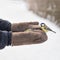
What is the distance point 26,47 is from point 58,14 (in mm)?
527

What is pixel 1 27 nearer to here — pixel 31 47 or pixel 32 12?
pixel 31 47

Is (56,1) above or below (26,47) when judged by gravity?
above

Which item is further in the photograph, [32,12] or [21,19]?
[32,12]

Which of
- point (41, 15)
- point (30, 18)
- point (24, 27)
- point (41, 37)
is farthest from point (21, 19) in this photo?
point (41, 37)

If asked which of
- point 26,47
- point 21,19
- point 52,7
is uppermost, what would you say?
point 52,7

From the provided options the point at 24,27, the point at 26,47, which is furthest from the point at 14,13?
the point at 24,27

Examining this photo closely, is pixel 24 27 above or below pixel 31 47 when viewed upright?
above

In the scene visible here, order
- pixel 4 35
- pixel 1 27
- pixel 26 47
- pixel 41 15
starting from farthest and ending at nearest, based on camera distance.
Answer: pixel 41 15 < pixel 26 47 < pixel 1 27 < pixel 4 35

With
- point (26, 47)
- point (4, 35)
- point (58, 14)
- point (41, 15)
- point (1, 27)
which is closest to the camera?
point (4, 35)

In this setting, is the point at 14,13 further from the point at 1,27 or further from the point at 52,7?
the point at 1,27

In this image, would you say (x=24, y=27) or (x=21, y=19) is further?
(x=21, y=19)

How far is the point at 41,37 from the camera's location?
900mm

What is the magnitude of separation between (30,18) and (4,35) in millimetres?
1005

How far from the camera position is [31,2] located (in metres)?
2.09
